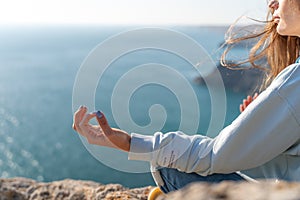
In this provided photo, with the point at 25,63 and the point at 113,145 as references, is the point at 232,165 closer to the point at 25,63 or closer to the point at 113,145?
the point at 113,145

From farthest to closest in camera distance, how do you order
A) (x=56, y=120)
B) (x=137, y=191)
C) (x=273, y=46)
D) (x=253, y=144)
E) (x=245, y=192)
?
(x=56, y=120)
(x=137, y=191)
(x=273, y=46)
(x=253, y=144)
(x=245, y=192)

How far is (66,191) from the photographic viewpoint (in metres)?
2.39

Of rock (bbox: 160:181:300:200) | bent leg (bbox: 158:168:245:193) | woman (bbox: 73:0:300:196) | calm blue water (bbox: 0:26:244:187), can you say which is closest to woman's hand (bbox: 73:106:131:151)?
woman (bbox: 73:0:300:196)

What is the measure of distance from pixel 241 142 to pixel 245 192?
24.3 inches

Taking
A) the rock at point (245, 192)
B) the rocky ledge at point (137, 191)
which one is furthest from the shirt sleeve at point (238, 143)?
the rock at point (245, 192)

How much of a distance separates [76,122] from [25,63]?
183ft

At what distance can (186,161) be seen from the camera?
1.41 meters

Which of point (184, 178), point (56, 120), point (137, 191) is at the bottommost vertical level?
point (56, 120)

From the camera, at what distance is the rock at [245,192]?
2.17ft

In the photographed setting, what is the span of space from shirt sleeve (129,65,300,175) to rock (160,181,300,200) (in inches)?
20.6

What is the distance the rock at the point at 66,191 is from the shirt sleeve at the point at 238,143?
2.17 feet

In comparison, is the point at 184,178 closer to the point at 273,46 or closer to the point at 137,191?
the point at 273,46

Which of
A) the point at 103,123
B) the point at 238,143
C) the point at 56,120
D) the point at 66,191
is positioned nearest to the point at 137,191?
Result: the point at 66,191

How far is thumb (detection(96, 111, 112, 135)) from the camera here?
140 cm
